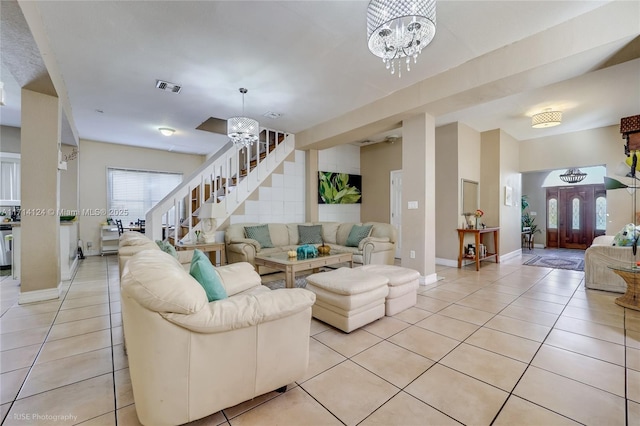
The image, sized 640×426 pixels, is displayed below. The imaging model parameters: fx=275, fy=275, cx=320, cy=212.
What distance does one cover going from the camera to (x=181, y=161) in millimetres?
8102

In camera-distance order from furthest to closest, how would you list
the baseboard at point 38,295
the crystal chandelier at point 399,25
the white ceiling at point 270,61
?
the baseboard at point 38,295 → the white ceiling at point 270,61 → the crystal chandelier at point 399,25

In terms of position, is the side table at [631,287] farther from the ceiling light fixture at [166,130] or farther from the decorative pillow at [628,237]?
the ceiling light fixture at [166,130]

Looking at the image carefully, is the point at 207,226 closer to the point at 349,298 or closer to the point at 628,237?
the point at 349,298

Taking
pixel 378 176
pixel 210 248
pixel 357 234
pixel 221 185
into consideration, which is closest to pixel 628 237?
pixel 357 234

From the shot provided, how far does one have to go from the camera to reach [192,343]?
127 centimetres

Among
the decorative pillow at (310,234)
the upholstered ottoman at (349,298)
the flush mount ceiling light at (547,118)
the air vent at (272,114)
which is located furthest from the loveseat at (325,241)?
the flush mount ceiling light at (547,118)

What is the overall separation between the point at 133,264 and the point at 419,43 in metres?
2.42

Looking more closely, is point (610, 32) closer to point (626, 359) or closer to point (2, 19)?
point (626, 359)

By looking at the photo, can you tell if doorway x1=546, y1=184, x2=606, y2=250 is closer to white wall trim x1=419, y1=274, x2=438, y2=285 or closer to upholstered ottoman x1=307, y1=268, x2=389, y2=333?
white wall trim x1=419, y1=274, x2=438, y2=285

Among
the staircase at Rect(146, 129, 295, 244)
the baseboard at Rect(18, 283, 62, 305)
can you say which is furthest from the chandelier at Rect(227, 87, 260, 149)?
the baseboard at Rect(18, 283, 62, 305)

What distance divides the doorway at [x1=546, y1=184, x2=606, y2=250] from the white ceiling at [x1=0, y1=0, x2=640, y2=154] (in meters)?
3.91

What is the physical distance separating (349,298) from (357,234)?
2.85 metres

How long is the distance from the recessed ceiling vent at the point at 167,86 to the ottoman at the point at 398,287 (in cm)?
351

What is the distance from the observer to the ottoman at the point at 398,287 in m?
2.85
